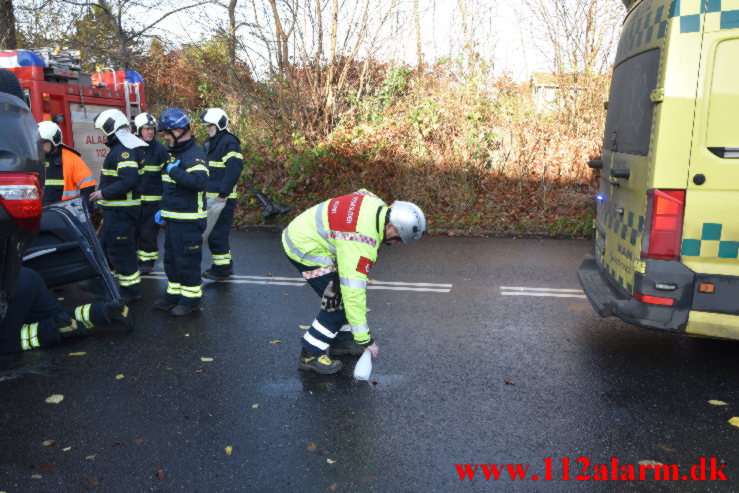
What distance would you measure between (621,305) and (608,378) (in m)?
0.58

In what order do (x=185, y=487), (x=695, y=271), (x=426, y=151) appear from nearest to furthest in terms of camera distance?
1. (x=185, y=487)
2. (x=695, y=271)
3. (x=426, y=151)

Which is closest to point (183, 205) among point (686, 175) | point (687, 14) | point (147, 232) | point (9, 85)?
point (147, 232)

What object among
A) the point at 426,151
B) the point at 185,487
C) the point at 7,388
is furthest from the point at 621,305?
the point at 426,151

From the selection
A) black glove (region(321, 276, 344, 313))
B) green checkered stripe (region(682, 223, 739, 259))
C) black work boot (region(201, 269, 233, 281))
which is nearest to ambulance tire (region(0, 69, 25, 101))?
black glove (region(321, 276, 344, 313))

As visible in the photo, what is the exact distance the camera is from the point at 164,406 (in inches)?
155

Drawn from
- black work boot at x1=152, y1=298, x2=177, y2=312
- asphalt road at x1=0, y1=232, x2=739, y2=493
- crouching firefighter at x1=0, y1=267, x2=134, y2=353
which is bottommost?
asphalt road at x1=0, y1=232, x2=739, y2=493

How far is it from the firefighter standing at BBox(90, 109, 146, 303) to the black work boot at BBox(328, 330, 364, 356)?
2.59m

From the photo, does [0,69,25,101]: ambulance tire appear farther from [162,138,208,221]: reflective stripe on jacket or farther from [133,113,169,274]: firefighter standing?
[133,113,169,274]: firefighter standing

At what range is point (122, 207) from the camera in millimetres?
6266

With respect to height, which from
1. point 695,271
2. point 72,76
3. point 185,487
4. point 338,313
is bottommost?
point 185,487

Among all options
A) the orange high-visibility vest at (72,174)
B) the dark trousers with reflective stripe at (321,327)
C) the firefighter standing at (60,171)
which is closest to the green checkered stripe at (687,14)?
the dark trousers with reflective stripe at (321,327)

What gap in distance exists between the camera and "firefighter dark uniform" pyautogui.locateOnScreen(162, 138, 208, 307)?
5.64 meters

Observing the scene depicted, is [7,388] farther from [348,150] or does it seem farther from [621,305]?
[348,150]

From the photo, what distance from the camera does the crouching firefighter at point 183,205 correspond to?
18.4 feet
